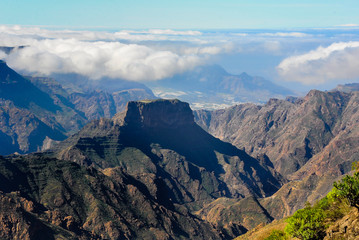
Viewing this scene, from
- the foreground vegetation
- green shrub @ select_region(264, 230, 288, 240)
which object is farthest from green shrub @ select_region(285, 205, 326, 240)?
green shrub @ select_region(264, 230, 288, 240)

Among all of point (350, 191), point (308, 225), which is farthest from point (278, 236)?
point (350, 191)

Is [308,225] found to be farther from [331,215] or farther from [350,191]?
[350,191]

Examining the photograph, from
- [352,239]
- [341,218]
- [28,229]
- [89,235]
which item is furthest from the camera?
[89,235]

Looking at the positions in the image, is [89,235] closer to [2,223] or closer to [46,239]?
[46,239]

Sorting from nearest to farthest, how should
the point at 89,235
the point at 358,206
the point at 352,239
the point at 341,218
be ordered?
the point at 352,239 < the point at 358,206 < the point at 341,218 < the point at 89,235

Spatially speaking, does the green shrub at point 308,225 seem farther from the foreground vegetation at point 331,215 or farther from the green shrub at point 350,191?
the green shrub at point 350,191

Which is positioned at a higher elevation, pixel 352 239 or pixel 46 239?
pixel 352 239

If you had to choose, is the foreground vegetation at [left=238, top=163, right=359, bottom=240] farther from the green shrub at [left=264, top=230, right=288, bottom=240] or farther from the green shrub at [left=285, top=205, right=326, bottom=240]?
the green shrub at [left=264, top=230, right=288, bottom=240]

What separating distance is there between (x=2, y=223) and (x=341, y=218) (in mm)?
151474

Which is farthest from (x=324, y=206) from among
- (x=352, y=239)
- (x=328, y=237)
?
(x=352, y=239)

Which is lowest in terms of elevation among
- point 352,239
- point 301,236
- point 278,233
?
point 278,233

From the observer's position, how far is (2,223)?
18175 cm

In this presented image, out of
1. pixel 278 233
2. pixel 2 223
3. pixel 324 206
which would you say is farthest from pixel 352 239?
Answer: pixel 2 223

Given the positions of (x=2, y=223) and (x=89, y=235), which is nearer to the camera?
(x=2, y=223)
